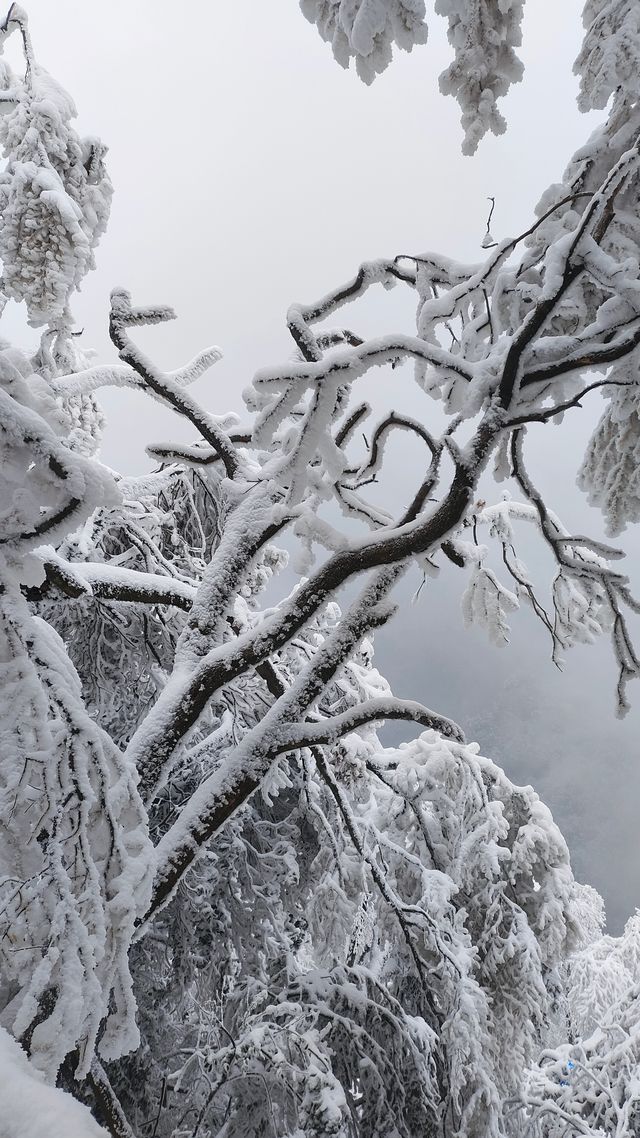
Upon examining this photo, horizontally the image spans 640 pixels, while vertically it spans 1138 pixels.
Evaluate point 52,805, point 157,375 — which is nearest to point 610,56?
point 157,375

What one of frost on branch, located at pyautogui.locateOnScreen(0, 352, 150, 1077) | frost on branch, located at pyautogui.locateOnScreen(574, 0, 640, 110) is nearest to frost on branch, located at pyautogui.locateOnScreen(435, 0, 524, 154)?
frost on branch, located at pyautogui.locateOnScreen(574, 0, 640, 110)

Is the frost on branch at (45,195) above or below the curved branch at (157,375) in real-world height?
above

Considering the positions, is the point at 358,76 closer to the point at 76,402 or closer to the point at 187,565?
the point at 76,402

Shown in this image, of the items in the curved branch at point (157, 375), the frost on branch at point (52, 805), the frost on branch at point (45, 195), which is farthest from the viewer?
the frost on branch at point (45, 195)

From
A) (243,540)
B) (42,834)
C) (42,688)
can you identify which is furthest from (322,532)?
(42,834)

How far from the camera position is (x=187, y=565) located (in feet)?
18.4

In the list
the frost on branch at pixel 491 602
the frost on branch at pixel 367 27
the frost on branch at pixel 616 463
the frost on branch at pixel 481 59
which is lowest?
the frost on branch at pixel 491 602

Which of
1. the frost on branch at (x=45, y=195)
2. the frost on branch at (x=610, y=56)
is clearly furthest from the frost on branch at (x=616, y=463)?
the frost on branch at (x=45, y=195)

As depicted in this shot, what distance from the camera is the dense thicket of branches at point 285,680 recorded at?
1829 millimetres

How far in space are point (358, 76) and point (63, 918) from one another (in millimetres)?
3025

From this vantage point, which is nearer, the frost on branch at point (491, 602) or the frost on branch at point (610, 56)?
the frost on branch at point (610, 56)

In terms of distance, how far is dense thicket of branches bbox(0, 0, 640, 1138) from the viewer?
1829 millimetres

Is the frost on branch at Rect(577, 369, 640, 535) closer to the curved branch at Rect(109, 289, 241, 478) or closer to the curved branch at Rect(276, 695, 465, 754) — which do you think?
the curved branch at Rect(276, 695, 465, 754)

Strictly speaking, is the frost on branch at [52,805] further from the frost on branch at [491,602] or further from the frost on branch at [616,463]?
the frost on branch at [491,602]
